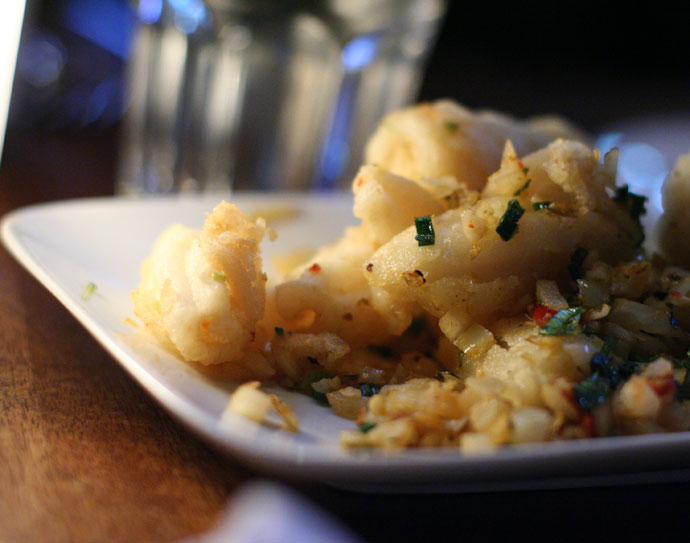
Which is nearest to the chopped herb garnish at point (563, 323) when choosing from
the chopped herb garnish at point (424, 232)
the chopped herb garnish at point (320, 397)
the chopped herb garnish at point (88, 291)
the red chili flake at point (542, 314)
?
the red chili flake at point (542, 314)

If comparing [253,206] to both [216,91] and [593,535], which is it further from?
[593,535]

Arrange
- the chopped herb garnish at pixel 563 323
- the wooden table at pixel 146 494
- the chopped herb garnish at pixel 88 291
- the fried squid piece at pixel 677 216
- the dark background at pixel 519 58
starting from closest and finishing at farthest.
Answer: the wooden table at pixel 146 494
the chopped herb garnish at pixel 563 323
the chopped herb garnish at pixel 88 291
the fried squid piece at pixel 677 216
the dark background at pixel 519 58

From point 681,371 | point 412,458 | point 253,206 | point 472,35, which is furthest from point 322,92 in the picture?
point 472,35

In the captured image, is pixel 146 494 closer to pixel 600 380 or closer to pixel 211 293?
pixel 211 293

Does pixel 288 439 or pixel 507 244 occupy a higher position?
pixel 507 244

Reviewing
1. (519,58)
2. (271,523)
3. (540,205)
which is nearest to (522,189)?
(540,205)

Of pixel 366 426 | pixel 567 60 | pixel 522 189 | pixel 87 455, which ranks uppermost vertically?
pixel 522 189

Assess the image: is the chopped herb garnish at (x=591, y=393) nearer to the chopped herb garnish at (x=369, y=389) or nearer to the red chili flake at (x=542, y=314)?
the red chili flake at (x=542, y=314)
